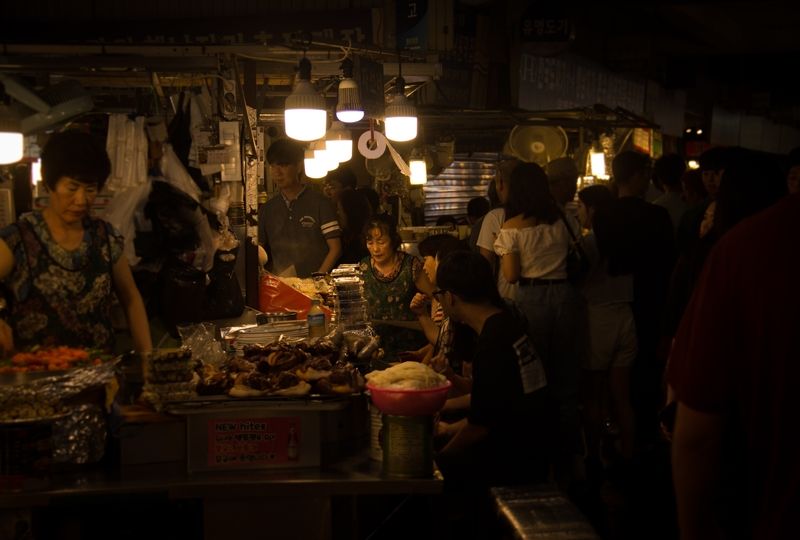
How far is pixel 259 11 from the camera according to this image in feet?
36.6

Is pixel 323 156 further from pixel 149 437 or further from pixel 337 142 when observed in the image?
pixel 149 437

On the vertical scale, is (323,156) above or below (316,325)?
above

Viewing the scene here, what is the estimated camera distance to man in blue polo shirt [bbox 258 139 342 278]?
809 centimetres

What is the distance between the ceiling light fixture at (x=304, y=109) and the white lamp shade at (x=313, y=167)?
3.77m

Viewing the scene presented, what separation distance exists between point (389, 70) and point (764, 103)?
2391 cm

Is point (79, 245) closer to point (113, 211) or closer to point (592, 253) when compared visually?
point (113, 211)

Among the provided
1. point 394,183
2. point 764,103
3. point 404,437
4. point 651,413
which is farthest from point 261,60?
point 764,103

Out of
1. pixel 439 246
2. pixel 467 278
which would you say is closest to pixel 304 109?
pixel 439 246

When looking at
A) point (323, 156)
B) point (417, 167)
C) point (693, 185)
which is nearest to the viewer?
point (693, 185)

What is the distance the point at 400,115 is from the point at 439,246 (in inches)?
42.3

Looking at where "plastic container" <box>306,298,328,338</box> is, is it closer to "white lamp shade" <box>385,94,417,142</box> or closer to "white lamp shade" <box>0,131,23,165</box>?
"white lamp shade" <box>385,94,417,142</box>

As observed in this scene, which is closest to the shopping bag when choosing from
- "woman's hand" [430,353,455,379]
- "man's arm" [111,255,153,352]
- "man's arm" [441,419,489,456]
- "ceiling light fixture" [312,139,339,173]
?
"woman's hand" [430,353,455,379]

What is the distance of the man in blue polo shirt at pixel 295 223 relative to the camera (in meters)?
8.09

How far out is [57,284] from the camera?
4488mm
